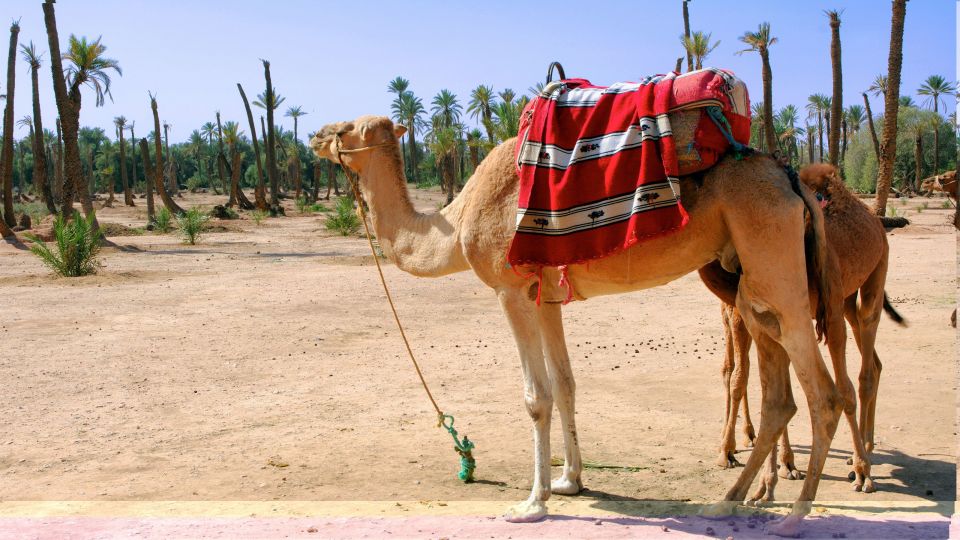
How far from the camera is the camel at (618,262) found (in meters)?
4.43

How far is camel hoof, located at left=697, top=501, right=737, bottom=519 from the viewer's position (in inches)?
185

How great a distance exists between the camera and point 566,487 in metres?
5.58

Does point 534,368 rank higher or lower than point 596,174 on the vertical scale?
lower

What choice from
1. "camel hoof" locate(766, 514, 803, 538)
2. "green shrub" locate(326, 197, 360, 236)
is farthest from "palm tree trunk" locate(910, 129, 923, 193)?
"camel hoof" locate(766, 514, 803, 538)

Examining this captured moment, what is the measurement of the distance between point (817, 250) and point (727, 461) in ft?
6.35

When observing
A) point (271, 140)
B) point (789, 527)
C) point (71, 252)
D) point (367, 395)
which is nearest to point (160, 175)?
point (271, 140)

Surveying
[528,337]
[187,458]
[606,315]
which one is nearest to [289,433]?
[187,458]

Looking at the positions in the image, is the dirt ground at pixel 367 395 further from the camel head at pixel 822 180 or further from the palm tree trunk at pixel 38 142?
the palm tree trunk at pixel 38 142

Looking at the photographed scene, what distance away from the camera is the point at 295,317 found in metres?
12.2

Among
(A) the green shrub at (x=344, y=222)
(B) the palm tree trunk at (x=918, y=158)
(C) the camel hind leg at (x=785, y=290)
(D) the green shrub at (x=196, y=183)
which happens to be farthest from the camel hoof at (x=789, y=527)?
(D) the green shrub at (x=196, y=183)

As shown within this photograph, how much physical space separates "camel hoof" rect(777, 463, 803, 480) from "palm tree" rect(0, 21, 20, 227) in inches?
1269

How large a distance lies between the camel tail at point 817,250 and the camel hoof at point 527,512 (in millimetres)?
1916

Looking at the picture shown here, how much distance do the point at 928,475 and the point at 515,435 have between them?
114 inches

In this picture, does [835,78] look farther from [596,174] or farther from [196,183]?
[196,183]
